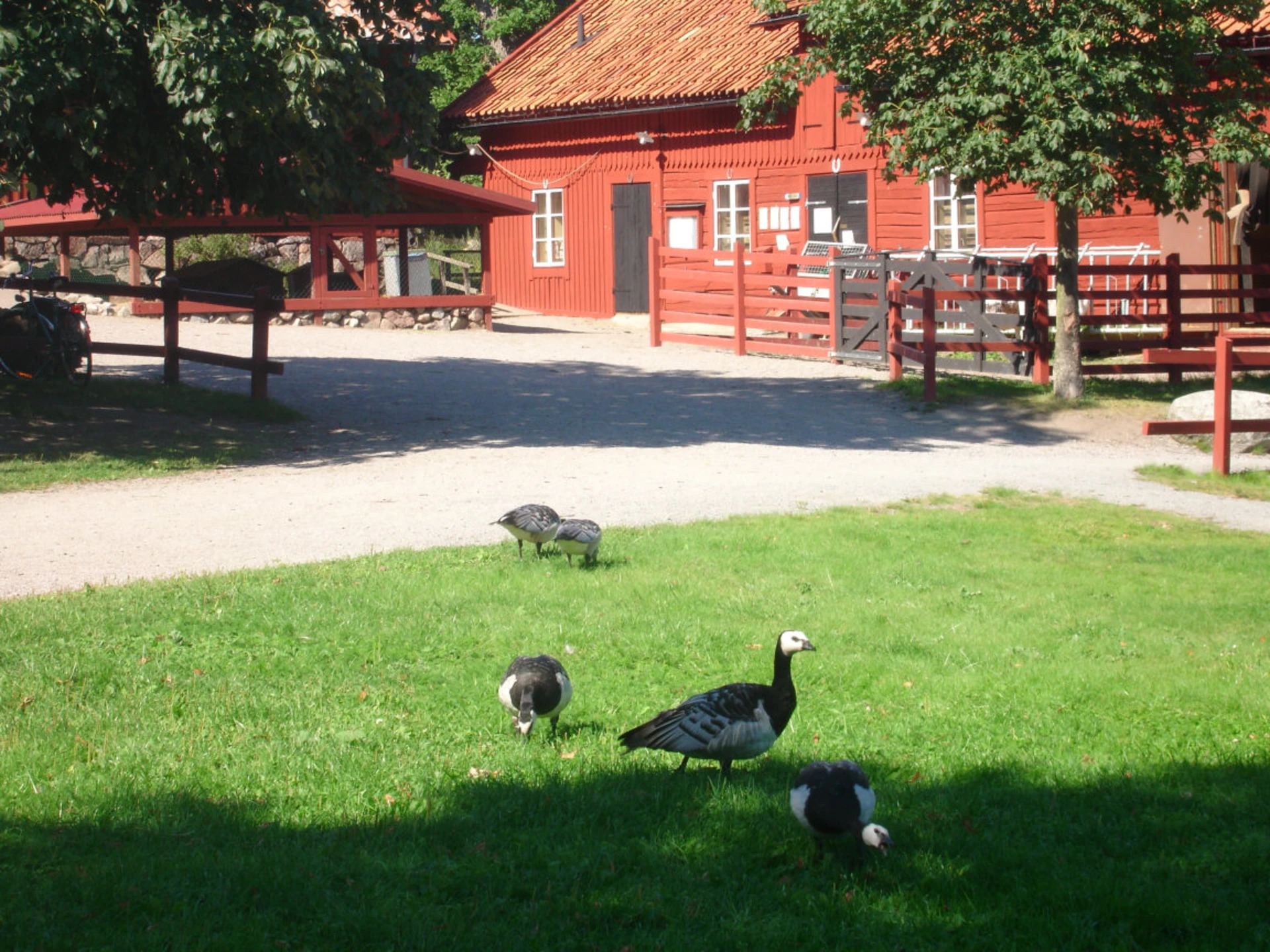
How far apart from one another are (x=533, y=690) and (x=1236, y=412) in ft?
37.7

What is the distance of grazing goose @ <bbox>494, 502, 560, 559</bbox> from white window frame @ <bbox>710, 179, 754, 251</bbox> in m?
19.7

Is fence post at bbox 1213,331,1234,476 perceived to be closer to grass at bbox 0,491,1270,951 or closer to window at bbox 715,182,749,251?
grass at bbox 0,491,1270,951

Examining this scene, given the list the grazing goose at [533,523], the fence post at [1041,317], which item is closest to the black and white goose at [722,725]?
the grazing goose at [533,523]

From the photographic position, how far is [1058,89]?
1521cm

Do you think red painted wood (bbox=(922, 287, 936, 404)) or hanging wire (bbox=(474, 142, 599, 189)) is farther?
hanging wire (bbox=(474, 142, 599, 189))

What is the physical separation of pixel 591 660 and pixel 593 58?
26709 mm

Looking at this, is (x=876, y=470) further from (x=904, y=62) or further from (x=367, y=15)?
(x=367, y=15)

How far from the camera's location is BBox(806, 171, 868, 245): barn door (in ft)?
83.4

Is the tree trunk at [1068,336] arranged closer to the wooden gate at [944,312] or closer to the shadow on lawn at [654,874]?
the wooden gate at [944,312]

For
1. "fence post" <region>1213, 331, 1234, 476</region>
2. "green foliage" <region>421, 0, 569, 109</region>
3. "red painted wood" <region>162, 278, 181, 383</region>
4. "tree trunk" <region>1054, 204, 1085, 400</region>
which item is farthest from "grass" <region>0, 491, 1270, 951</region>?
"green foliage" <region>421, 0, 569, 109</region>

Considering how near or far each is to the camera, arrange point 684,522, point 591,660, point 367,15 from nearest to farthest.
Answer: point 591,660
point 684,522
point 367,15

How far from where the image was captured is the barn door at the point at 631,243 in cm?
2870

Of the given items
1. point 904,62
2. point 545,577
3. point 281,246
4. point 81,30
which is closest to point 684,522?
point 545,577

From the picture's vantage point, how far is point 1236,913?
4.01m
